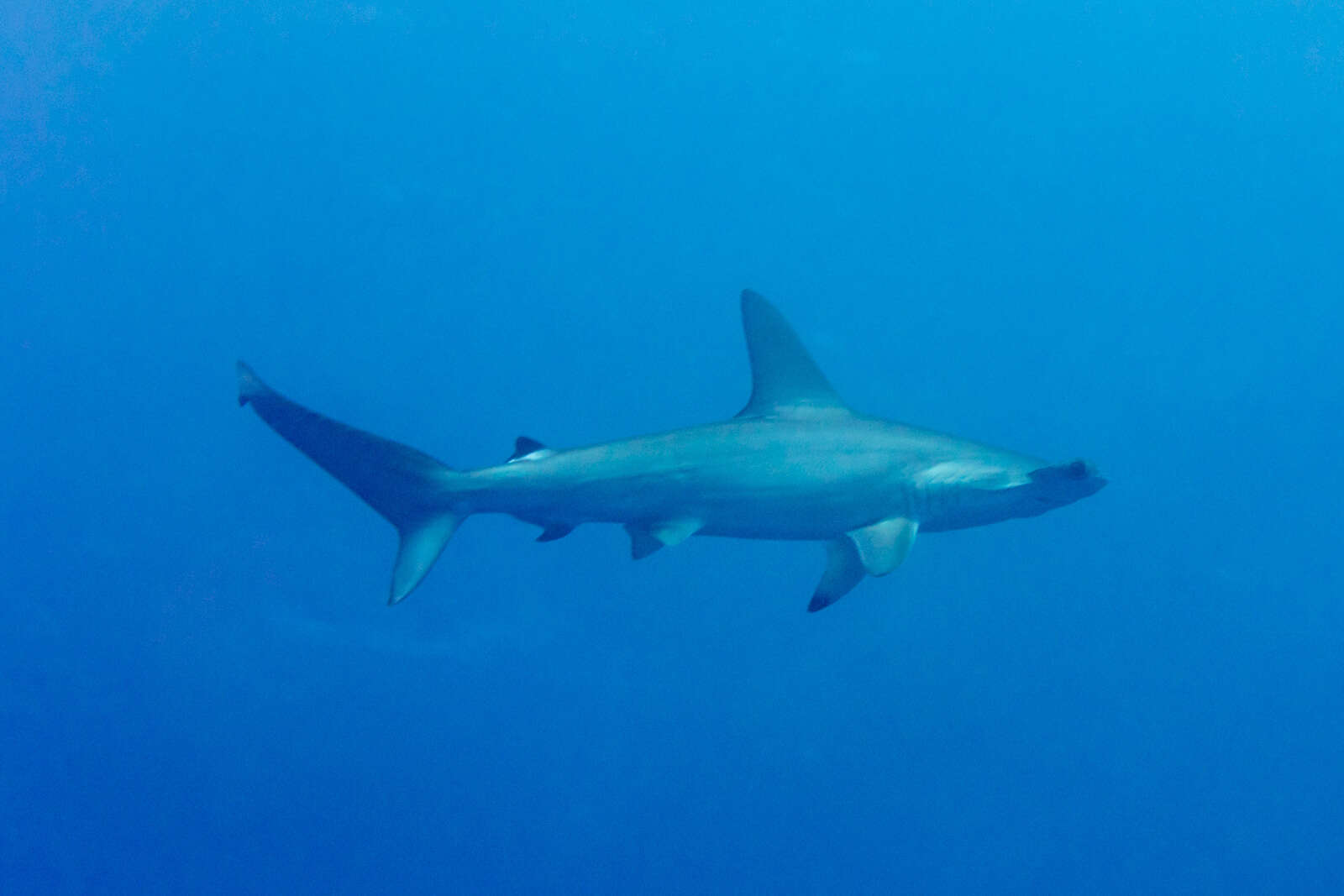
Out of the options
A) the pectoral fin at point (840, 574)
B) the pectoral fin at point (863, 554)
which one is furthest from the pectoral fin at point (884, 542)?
the pectoral fin at point (840, 574)

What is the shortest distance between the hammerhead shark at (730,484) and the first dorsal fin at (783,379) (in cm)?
8

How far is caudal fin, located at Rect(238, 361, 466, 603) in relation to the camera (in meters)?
4.51

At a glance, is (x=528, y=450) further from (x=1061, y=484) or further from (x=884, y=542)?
(x=1061, y=484)

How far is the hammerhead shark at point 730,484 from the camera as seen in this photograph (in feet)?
14.9

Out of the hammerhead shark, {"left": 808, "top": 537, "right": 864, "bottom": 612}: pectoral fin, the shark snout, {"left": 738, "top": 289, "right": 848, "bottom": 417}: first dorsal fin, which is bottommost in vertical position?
{"left": 808, "top": 537, "right": 864, "bottom": 612}: pectoral fin

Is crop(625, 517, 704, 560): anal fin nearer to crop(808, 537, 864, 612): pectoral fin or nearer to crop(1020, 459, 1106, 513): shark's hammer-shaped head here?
crop(808, 537, 864, 612): pectoral fin

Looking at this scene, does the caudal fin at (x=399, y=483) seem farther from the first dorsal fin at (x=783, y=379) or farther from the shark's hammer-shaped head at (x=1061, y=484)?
the shark's hammer-shaped head at (x=1061, y=484)

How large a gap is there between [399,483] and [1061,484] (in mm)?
3195

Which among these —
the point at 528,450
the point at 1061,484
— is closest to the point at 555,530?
the point at 528,450

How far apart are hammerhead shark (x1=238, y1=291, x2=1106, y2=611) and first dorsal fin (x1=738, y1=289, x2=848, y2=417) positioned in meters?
0.08

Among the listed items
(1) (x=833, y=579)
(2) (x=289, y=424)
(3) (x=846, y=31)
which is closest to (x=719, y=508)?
(1) (x=833, y=579)

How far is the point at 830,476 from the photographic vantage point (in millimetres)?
4770

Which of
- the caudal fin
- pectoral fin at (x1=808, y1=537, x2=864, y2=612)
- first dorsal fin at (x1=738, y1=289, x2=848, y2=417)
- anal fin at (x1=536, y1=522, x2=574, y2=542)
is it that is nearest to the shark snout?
pectoral fin at (x1=808, y1=537, x2=864, y2=612)

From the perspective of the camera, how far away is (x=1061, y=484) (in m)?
4.53
